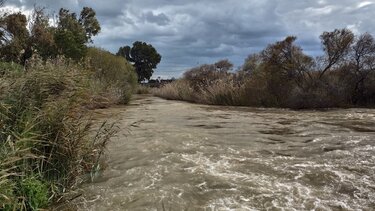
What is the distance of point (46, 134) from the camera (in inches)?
200

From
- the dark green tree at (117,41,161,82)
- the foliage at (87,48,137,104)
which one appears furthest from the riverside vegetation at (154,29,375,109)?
the dark green tree at (117,41,161,82)

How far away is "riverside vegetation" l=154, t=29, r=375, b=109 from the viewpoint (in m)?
20.9

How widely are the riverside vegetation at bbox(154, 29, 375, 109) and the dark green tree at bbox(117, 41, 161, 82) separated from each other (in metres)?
42.8

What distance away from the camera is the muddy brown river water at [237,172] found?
16.6ft

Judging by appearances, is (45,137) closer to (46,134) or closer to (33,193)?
(46,134)

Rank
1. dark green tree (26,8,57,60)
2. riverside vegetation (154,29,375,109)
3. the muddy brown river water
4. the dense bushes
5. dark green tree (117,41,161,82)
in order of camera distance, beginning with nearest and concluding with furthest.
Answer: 1. the dense bushes
2. the muddy brown river water
3. riverside vegetation (154,29,375,109)
4. dark green tree (26,8,57,60)
5. dark green tree (117,41,161,82)

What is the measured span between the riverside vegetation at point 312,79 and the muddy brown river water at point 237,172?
1111 centimetres

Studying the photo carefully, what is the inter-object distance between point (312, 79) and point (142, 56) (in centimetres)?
4814

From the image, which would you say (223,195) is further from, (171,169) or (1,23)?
(1,23)

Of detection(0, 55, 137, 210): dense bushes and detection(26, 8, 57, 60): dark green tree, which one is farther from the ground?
detection(26, 8, 57, 60): dark green tree

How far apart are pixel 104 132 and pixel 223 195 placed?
2.22m

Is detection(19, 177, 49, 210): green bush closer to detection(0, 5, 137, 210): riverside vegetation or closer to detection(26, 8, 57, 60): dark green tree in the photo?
detection(0, 5, 137, 210): riverside vegetation

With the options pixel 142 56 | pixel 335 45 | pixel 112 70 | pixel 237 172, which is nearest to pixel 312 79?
pixel 335 45

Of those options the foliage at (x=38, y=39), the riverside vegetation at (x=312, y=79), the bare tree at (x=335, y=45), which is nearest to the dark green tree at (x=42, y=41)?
the foliage at (x=38, y=39)
